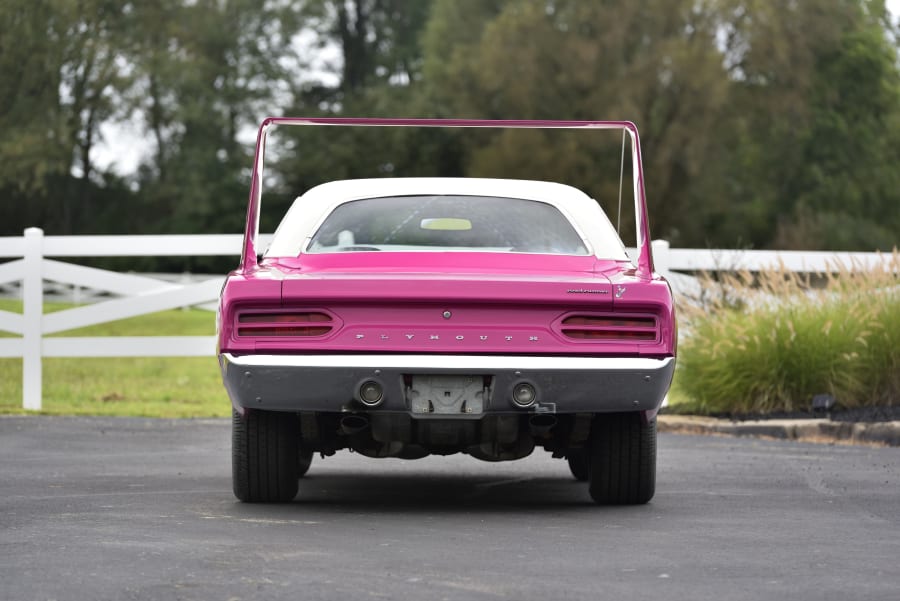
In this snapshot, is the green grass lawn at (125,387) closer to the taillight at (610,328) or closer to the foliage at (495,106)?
the taillight at (610,328)

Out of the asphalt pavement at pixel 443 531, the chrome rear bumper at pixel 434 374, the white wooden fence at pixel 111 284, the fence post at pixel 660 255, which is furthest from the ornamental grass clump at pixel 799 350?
the chrome rear bumper at pixel 434 374

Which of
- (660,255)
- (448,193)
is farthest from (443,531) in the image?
(660,255)

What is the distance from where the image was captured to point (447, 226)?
8.45m

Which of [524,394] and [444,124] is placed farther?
[444,124]

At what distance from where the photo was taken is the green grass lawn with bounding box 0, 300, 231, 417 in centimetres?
1562

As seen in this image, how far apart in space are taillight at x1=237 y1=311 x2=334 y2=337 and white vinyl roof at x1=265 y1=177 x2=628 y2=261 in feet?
2.35

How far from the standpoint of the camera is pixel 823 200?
57.5m

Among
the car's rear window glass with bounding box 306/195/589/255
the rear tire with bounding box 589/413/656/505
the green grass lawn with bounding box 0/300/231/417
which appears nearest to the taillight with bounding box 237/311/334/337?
the car's rear window glass with bounding box 306/195/589/255

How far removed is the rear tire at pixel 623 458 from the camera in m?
8.16

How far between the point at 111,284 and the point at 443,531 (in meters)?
9.20

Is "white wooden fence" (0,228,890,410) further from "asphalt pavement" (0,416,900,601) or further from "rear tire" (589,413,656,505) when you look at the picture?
"rear tire" (589,413,656,505)

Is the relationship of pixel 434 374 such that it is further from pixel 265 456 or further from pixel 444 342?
pixel 265 456

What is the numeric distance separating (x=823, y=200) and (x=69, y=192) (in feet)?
80.0

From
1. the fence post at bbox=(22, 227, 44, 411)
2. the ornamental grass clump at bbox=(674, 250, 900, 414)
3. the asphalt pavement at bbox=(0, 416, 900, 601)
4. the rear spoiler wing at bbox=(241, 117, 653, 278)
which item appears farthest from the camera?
the fence post at bbox=(22, 227, 44, 411)
